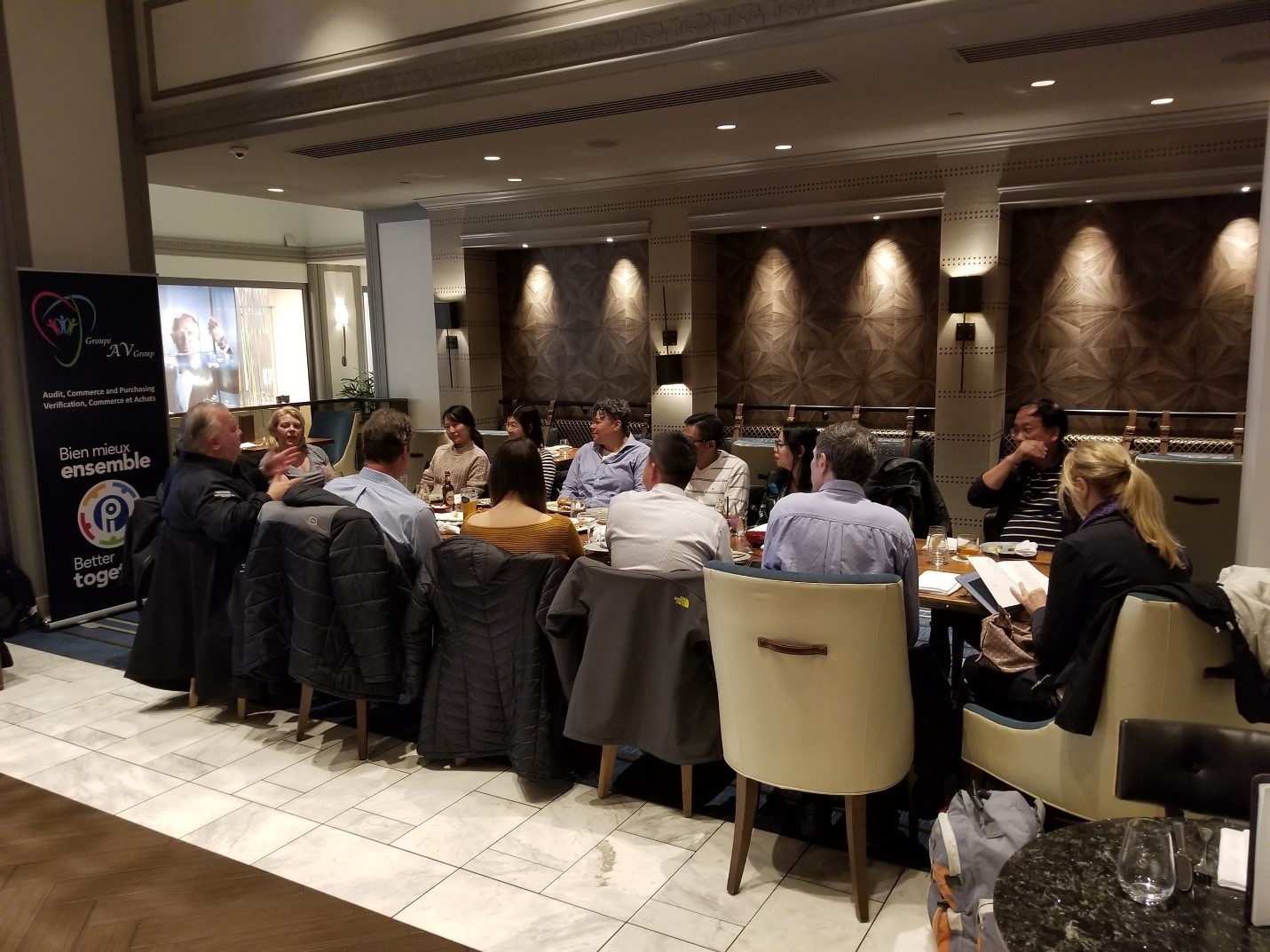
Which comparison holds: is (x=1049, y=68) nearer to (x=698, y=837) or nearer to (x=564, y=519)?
(x=564, y=519)

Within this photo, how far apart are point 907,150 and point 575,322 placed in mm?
3984

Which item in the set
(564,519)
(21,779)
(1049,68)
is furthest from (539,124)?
(21,779)

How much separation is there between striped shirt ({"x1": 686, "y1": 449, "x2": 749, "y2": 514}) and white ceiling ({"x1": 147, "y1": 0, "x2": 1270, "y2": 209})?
6.89 ft

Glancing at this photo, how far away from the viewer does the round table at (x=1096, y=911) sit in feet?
4.91

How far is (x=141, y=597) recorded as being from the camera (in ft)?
16.0

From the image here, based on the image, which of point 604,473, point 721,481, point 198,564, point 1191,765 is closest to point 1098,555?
point 1191,765

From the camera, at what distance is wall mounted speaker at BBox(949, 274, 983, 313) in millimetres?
7359

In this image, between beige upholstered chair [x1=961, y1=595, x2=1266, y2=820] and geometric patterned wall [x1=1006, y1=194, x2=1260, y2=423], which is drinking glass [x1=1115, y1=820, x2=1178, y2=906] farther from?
geometric patterned wall [x1=1006, y1=194, x2=1260, y2=423]

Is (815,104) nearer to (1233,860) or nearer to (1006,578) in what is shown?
(1006,578)

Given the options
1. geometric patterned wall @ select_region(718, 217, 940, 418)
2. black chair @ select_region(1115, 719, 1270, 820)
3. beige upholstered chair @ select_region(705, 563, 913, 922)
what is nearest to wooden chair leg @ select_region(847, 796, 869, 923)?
beige upholstered chair @ select_region(705, 563, 913, 922)

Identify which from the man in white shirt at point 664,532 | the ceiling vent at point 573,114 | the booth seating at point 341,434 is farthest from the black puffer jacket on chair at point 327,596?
the booth seating at point 341,434

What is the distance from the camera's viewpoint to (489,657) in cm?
361

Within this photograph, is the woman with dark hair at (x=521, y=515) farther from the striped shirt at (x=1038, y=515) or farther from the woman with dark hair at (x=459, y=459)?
the woman with dark hair at (x=459, y=459)

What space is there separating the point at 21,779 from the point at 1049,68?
6.10m
